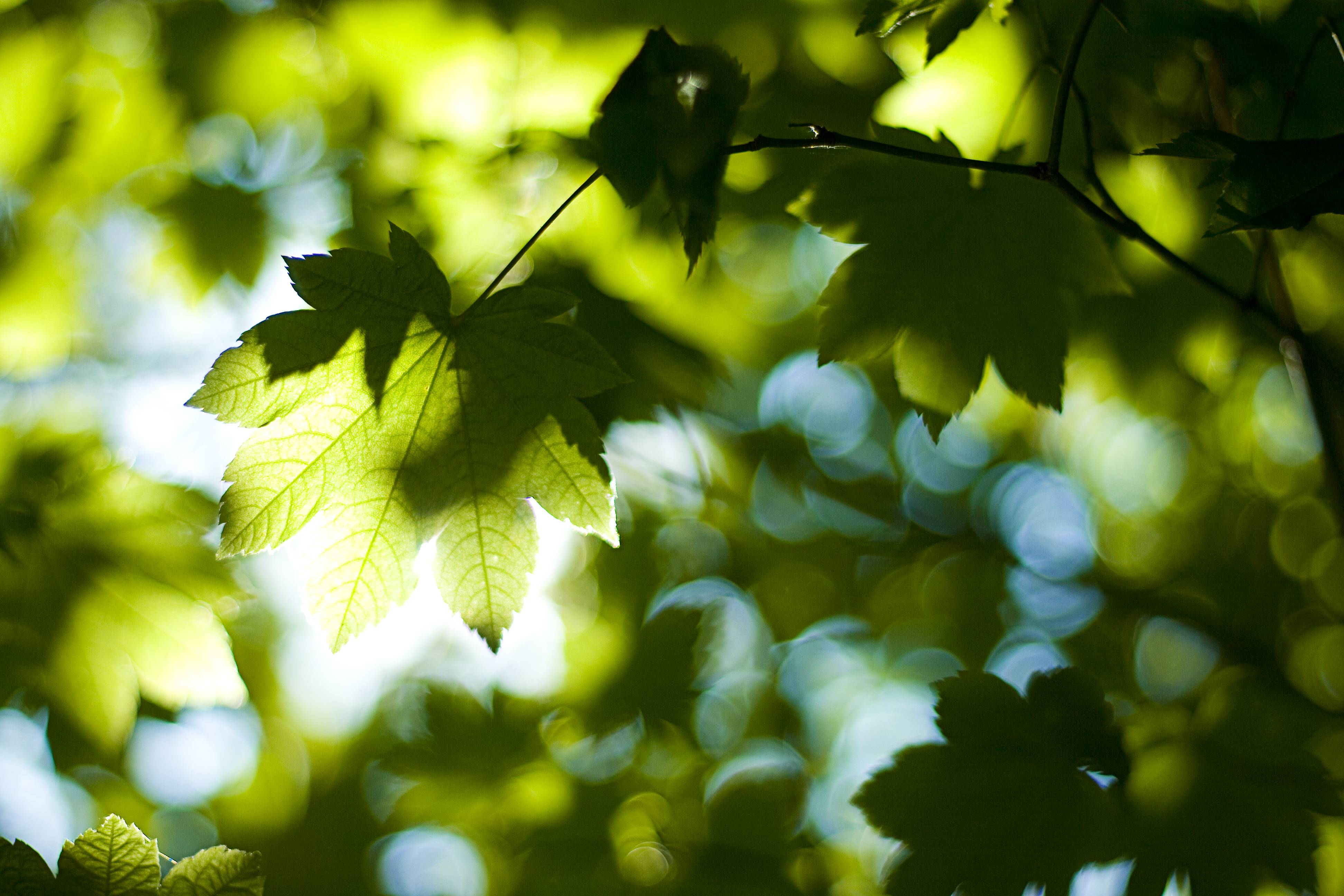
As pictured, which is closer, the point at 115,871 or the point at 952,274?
the point at 115,871

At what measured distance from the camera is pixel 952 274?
1193 mm

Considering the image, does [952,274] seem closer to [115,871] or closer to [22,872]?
[115,871]

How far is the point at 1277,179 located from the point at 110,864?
1.58m

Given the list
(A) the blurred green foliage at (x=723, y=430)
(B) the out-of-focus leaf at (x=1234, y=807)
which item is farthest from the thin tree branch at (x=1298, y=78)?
(B) the out-of-focus leaf at (x=1234, y=807)

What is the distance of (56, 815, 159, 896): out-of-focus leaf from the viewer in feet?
3.06

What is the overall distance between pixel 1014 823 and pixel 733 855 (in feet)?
3.95

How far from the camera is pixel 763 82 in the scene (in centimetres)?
192

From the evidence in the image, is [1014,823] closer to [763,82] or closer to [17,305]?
[763,82]

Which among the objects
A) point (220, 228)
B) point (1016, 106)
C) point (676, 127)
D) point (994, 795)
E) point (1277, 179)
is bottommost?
point (994, 795)

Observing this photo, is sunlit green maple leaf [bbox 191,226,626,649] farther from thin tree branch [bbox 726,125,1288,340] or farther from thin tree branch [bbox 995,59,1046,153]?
thin tree branch [bbox 995,59,1046,153]

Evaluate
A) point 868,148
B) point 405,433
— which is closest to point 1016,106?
point 868,148

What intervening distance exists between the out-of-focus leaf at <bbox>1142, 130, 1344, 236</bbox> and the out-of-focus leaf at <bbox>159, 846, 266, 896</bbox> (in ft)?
4.48

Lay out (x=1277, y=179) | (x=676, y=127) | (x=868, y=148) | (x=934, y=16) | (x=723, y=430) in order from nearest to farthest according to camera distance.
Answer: (x=1277, y=179), (x=868, y=148), (x=676, y=127), (x=934, y=16), (x=723, y=430)

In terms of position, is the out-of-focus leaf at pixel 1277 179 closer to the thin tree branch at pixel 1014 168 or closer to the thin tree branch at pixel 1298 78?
the thin tree branch at pixel 1014 168
